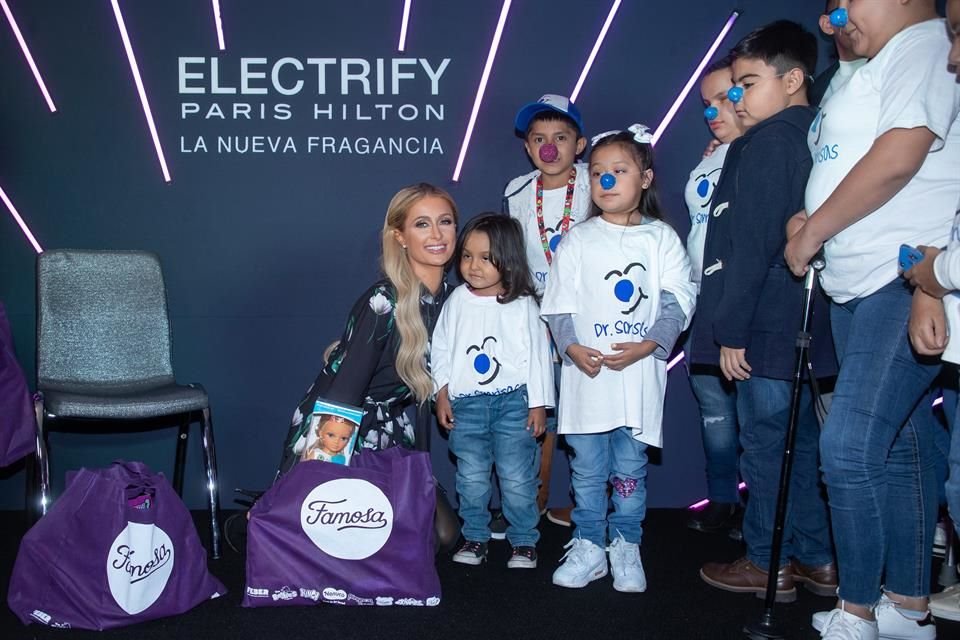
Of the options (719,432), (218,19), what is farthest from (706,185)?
Result: (218,19)

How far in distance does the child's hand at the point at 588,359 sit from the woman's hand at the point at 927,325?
0.96 metres

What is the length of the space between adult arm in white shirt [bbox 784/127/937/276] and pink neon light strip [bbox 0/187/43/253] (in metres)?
2.74

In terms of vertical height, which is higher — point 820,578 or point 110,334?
point 110,334

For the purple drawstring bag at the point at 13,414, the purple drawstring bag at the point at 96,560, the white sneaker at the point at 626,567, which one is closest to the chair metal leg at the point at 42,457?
the purple drawstring bag at the point at 13,414

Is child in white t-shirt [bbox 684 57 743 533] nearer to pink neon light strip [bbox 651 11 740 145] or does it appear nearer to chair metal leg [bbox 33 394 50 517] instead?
pink neon light strip [bbox 651 11 740 145]

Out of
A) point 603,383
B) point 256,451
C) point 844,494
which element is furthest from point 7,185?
point 844,494

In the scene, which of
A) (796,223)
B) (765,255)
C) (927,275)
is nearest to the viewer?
(927,275)

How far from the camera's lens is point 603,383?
2.72m

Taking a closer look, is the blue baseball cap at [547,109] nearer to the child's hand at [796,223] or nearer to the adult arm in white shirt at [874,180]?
the child's hand at [796,223]

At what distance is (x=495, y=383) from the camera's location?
286 cm

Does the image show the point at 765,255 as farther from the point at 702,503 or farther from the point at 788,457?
the point at 702,503

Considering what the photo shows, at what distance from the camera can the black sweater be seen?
7.80 feet

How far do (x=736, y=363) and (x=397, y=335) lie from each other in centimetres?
104

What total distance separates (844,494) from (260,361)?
2.21m
